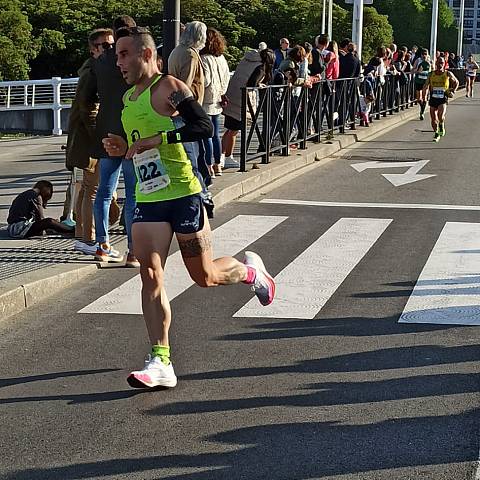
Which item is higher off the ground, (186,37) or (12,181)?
(186,37)

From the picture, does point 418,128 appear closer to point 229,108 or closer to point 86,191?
point 229,108

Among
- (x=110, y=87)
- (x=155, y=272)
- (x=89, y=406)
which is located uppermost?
(x=110, y=87)

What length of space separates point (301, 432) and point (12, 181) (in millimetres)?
9595

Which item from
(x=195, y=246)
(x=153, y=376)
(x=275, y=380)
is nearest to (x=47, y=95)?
(x=195, y=246)

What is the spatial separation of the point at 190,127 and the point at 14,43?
5297cm

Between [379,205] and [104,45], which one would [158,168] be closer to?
[104,45]

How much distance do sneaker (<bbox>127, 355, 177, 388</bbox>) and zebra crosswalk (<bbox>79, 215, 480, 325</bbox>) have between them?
1.68 meters

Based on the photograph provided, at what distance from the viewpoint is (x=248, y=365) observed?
6.26m

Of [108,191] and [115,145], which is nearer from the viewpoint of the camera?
[115,145]

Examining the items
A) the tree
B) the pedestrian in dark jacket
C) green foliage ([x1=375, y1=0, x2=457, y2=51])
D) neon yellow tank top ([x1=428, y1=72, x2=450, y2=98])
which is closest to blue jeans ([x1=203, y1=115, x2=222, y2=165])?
the pedestrian in dark jacket

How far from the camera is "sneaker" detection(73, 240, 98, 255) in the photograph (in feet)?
29.8

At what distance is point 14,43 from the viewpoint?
56.8 meters

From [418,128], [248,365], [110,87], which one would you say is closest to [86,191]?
[110,87]

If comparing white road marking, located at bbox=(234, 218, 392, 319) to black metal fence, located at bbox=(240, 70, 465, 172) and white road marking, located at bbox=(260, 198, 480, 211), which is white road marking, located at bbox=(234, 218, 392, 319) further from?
black metal fence, located at bbox=(240, 70, 465, 172)
